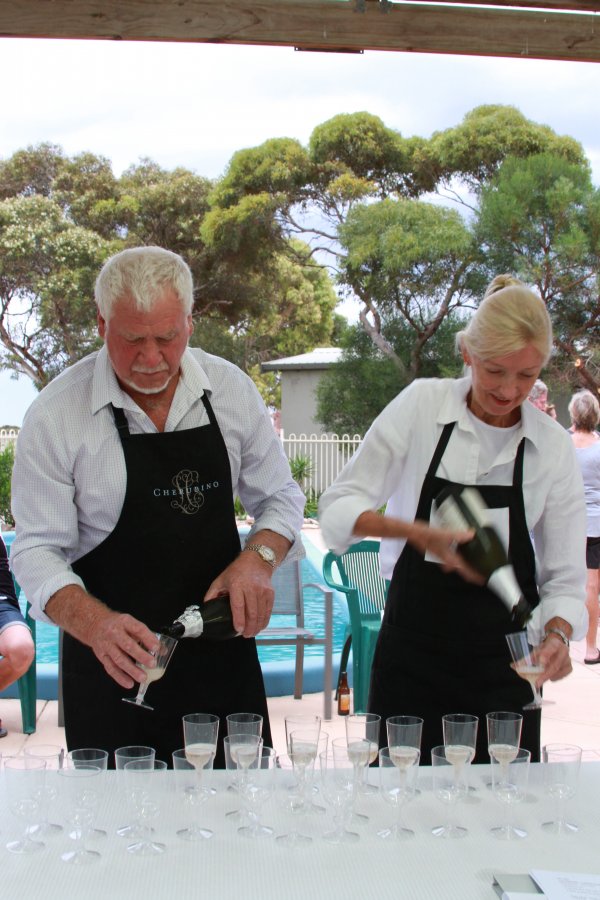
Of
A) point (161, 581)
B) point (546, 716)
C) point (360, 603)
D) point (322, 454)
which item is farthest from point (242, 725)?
point (322, 454)

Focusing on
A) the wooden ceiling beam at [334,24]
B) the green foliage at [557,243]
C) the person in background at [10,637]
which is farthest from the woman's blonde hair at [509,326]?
the green foliage at [557,243]

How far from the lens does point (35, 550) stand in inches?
86.7

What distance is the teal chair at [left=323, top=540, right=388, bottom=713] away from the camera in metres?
5.24

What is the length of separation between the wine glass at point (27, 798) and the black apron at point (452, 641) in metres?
0.95

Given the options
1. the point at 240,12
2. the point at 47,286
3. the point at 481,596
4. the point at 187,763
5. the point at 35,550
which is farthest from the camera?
the point at 47,286

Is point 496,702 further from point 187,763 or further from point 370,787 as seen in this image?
point 187,763

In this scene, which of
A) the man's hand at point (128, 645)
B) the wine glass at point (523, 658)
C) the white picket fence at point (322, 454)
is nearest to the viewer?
the man's hand at point (128, 645)

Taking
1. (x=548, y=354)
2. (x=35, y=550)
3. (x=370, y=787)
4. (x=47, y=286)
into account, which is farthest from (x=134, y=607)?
(x=47, y=286)

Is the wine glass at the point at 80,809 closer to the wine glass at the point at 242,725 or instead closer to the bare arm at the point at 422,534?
the wine glass at the point at 242,725

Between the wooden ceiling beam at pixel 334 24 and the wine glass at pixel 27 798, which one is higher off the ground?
the wooden ceiling beam at pixel 334 24

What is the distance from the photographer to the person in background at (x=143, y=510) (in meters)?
2.19

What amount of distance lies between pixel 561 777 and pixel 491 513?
0.71 meters

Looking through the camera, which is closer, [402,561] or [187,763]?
[187,763]

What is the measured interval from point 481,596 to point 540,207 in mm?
17933
